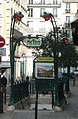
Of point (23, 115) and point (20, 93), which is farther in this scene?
point (20, 93)

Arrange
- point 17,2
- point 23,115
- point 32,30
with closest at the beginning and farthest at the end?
point 23,115 < point 17,2 < point 32,30

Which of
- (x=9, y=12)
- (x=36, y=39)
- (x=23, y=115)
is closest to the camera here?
(x=23, y=115)

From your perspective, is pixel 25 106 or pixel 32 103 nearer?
pixel 25 106

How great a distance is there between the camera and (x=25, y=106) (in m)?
24.2

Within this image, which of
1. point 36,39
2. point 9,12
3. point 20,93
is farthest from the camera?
point 9,12

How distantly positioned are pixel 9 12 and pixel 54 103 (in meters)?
44.3

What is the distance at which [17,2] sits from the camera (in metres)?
73.5

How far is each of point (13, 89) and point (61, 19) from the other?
80791mm

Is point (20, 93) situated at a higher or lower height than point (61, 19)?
lower

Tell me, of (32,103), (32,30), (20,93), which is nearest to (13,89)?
(20,93)

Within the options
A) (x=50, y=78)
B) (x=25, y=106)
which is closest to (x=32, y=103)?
(x=25, y=106)

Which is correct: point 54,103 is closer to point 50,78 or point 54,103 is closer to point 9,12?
point 50,78

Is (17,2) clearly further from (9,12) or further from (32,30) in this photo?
(32,30)

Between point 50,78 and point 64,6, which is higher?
point 64,6
